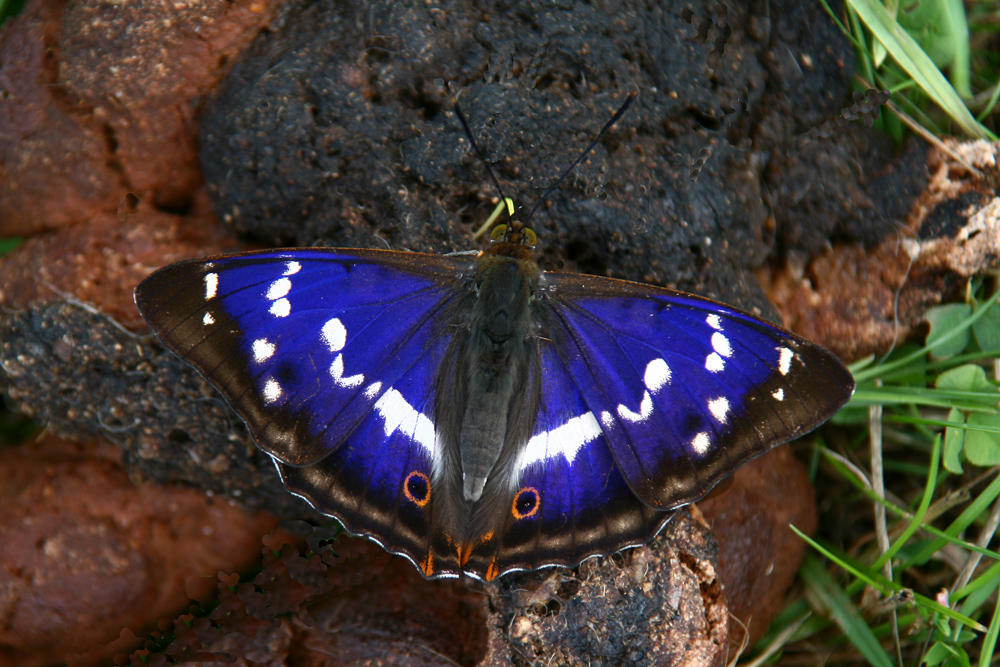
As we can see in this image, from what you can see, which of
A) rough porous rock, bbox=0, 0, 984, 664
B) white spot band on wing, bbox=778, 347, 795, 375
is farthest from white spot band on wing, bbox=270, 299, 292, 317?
white spot band on wing, bbox=778, 347, 795, 375

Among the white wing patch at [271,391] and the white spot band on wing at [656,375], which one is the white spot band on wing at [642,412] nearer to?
the white spot band on wing at [656,375]

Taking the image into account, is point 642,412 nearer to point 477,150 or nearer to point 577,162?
point 577,162

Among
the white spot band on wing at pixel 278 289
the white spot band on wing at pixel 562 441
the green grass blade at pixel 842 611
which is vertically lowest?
the green grass blade at pixel 842 611

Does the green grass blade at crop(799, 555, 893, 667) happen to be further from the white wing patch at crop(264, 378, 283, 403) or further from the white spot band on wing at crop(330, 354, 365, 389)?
the white wing patch at crop(264, 378, 283, 403)

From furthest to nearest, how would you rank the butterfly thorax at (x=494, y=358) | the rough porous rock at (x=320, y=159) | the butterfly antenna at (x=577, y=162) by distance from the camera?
the rough porous rock at (x=320, y=159) < the butterfly antenna at (x=577, y=162) < the butterfly thorax at (x=494, y=358)

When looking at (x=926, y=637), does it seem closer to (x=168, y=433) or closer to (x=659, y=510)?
(x=659, y=510)

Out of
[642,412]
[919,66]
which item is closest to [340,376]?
[642,412]

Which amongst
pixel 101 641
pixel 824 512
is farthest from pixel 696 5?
pixel 101 641

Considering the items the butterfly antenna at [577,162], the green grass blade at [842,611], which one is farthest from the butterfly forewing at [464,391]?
the green grass blade at [842,611]
